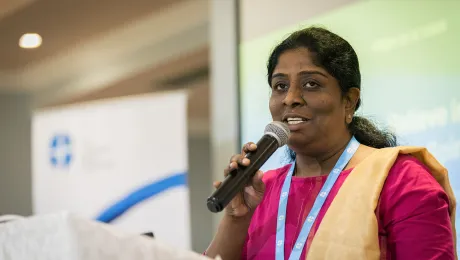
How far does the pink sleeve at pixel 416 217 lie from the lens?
122 centimetres

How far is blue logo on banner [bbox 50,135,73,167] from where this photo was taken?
144 inches


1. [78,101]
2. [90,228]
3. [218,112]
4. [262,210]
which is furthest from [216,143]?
[90,228]

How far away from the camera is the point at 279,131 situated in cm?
136

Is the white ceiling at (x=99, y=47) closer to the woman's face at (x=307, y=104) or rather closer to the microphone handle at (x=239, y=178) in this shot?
the woman's face at (x=307, y=104)

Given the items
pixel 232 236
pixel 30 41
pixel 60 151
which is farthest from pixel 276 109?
pixel 30 41

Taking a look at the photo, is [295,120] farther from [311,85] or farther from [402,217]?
[402,217]

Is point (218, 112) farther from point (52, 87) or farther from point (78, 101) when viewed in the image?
point (52, 87)

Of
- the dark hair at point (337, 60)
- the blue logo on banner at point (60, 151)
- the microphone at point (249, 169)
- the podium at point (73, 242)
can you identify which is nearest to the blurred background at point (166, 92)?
the blue logo on banner at point (60, 151)

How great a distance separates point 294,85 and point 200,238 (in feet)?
6.75

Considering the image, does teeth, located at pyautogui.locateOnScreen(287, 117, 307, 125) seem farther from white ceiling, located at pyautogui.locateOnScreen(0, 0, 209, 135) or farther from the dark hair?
white ceiling, located at pyautogui.locateOnScreen(0, 0, 209, 135)

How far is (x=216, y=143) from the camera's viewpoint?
11.0 ft

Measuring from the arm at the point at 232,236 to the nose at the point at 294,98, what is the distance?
0.88 feet

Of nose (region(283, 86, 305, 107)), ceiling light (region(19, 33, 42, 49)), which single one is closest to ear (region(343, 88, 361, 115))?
nose (region(283, 86, 305, 107))

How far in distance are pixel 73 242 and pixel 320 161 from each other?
816mm
